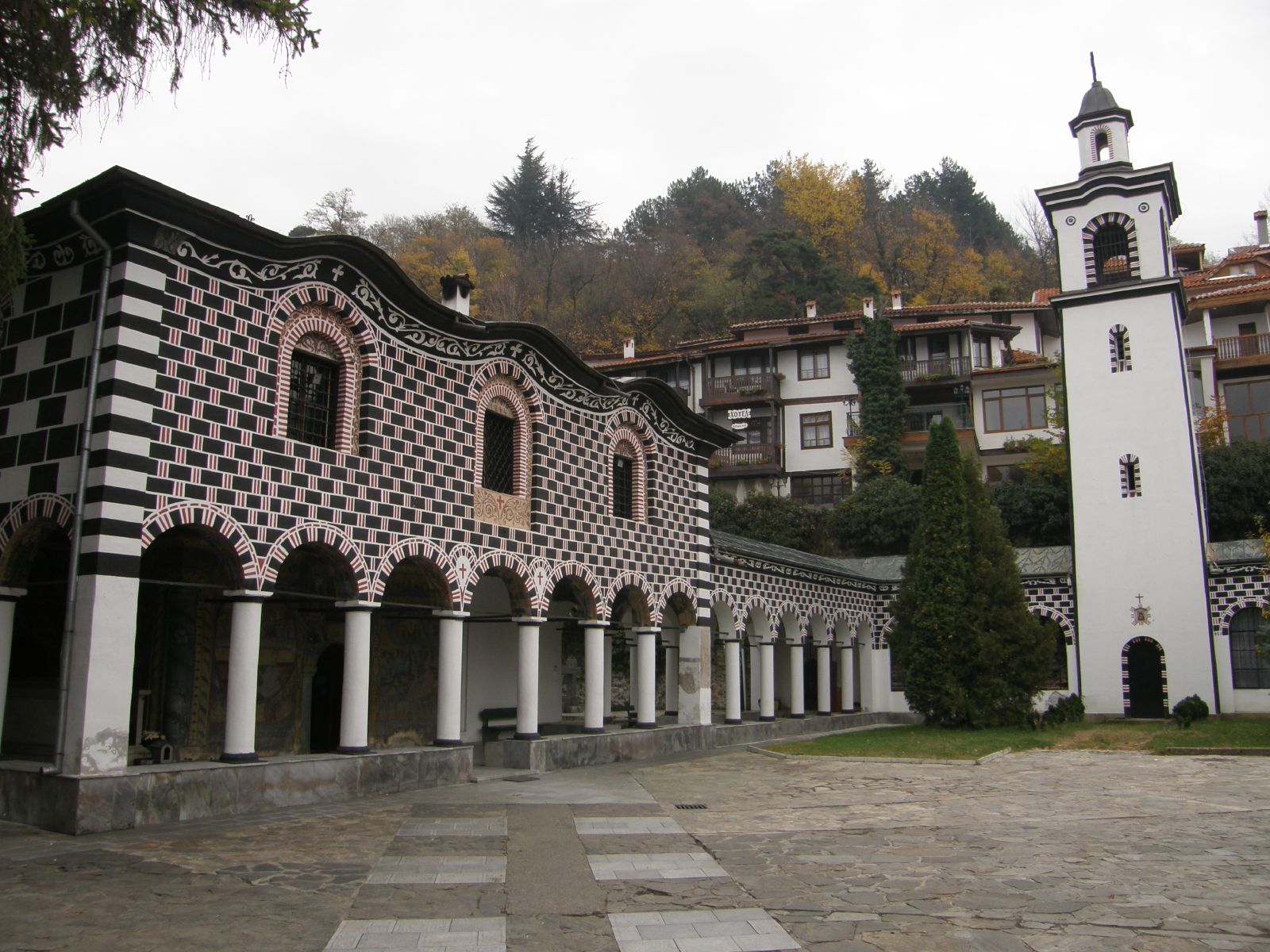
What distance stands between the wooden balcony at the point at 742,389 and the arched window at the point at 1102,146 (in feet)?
56.8

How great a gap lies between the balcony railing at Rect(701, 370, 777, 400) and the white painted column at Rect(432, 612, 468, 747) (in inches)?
1172

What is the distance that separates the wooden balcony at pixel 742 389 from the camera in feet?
141

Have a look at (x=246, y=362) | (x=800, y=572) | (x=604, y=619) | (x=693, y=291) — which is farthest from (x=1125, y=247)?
(x=693, y=291)

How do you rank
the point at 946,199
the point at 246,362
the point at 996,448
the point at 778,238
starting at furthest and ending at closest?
the point at 946,199 < the point at 778,238 < the point at 996,448 < the point at 246,362

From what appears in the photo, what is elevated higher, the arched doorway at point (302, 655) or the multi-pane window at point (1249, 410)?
the multi-pane window at point (1249, 410)

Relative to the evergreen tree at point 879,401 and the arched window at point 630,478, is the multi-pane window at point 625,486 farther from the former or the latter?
the evergreen tree at point 879,401

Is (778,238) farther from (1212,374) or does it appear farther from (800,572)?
(800,572)

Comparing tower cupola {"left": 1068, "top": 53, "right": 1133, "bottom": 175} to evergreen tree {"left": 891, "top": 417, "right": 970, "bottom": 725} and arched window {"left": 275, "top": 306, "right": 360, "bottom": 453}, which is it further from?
arched window {"left": 275, "top": 306, "right": 360, "bottom": 453}

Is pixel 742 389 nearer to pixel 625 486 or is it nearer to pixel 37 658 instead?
pixel 625 486

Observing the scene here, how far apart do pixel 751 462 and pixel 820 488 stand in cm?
307

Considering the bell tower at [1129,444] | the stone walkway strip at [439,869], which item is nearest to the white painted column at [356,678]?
the stone walkway strip at [439,869]

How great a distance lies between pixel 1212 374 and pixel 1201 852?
34.2m

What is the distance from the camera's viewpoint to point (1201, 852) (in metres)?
8.34

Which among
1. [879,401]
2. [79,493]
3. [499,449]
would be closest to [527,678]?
[499,449]
